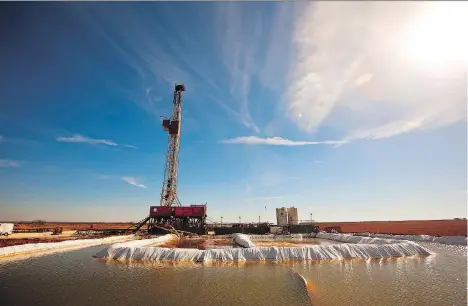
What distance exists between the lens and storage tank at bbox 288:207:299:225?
74.5 meters

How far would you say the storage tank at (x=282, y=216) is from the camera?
74.3 meters

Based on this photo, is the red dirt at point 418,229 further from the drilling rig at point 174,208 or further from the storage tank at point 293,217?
the drilling rig at point 174,208

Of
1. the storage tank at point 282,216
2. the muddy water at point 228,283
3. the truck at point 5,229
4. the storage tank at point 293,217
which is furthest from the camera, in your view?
the storage tank at point 293,217

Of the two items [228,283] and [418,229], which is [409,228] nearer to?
[418,229]

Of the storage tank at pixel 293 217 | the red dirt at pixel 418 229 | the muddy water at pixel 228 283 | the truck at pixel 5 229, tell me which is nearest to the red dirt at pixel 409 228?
the red dirt at pixel 418 229

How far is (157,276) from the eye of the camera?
55.4ft

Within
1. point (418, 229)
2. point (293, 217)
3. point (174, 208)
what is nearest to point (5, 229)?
point (174, 208)

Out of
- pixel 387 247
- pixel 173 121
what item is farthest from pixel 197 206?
pixel 387 247

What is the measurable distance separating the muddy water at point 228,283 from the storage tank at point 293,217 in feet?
174

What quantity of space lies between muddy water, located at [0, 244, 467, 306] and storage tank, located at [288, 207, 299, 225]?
2088 inches

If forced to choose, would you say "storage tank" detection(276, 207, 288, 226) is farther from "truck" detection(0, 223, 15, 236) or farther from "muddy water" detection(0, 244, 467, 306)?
"truck" detection(0, 223, 15, 236)

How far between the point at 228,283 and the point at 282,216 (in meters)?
62.1

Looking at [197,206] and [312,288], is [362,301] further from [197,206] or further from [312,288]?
[197,206]

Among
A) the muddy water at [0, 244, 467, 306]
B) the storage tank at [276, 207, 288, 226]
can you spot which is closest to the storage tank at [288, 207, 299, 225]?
the storage tank at [276, 207, 288, 226]
